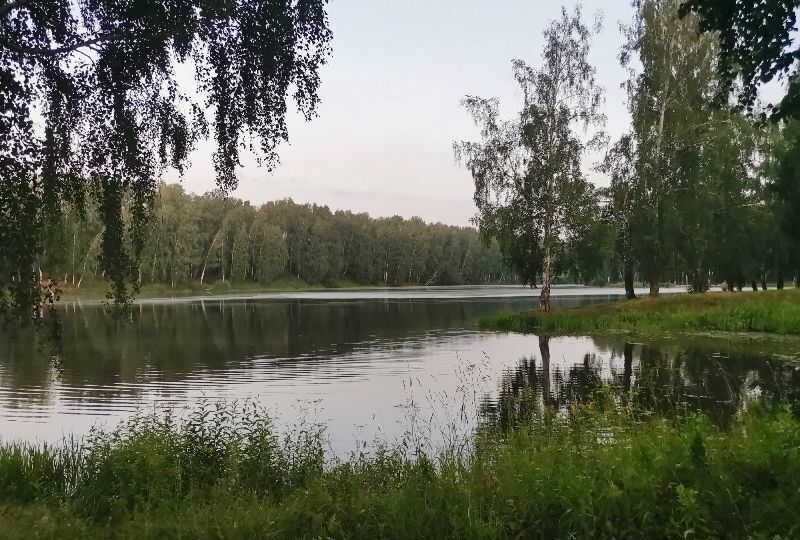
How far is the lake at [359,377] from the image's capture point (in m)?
13.9

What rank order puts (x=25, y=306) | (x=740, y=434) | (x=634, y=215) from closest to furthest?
(x=25, y=306)
(x=740, y=434)
(x=634, y=215)

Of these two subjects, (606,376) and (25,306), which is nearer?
(25,306)

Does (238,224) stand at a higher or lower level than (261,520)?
higher

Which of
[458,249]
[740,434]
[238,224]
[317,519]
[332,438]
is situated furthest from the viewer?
[458,249]

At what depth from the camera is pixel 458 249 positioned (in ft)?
552

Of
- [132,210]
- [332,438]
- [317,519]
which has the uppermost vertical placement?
[132,210]

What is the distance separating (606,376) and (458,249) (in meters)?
150

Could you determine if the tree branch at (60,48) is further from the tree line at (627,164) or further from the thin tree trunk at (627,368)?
the tree line at (627,164)

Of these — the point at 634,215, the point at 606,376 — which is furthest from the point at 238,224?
the point at 606,376

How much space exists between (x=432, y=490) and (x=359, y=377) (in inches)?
523

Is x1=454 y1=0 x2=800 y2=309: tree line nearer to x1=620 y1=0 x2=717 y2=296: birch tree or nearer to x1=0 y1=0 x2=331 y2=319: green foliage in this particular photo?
x1=620 y1=0 x2=717 y2=296: birch tree

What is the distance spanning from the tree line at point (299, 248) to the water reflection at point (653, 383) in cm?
7117

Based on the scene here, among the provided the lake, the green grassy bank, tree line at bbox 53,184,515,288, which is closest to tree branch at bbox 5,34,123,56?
the lake

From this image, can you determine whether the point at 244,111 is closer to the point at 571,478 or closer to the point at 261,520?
the point at 261,520
